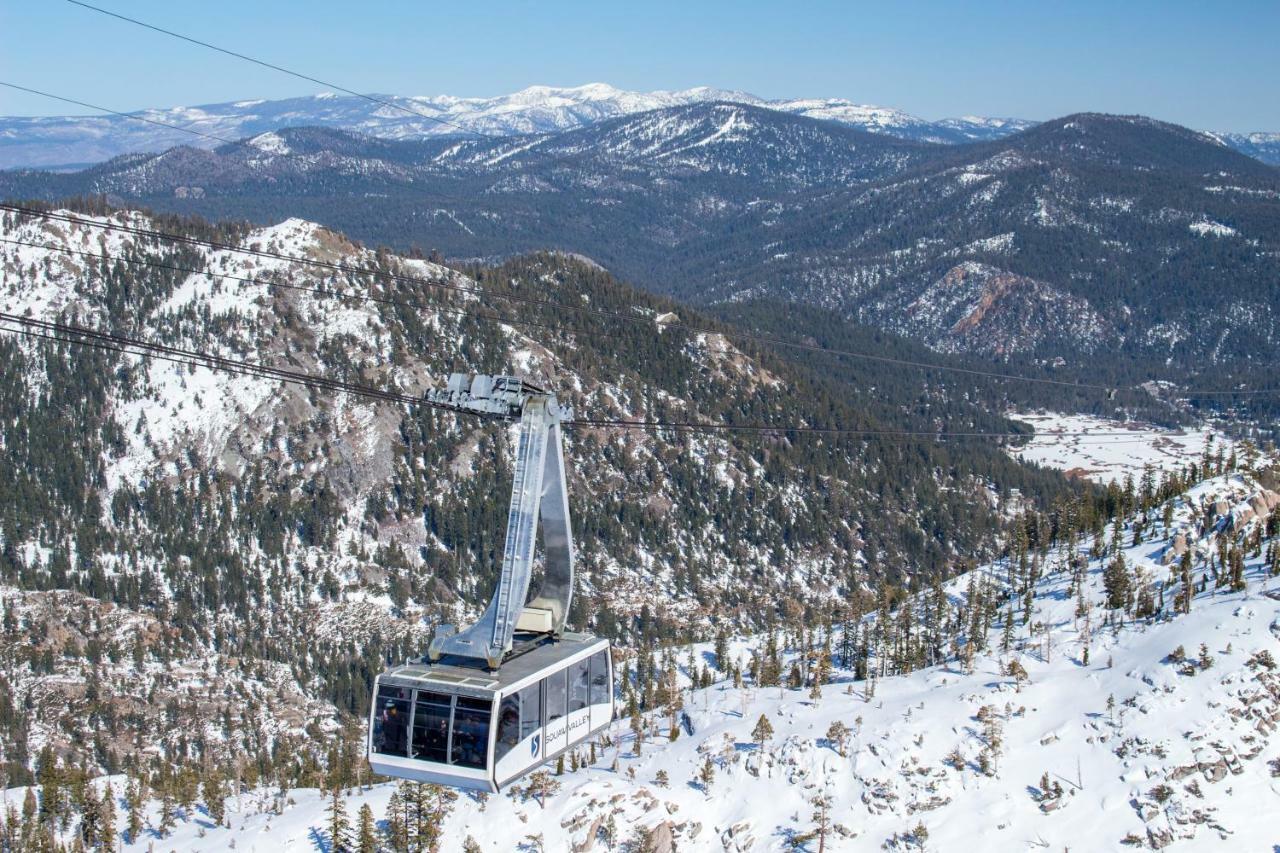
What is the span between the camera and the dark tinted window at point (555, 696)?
132ft

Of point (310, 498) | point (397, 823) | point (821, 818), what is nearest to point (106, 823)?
point (397, 823)

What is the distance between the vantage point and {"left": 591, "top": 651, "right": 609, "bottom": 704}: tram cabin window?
4312cm

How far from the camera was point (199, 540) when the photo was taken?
147500 millimetres

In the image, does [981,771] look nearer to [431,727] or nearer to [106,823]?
[431,727]

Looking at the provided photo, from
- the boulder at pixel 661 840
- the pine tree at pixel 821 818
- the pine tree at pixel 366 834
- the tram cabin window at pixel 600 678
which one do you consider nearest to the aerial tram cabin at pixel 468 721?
the tram cabin window at pixel 600 678

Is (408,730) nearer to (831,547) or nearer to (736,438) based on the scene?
(831,547)

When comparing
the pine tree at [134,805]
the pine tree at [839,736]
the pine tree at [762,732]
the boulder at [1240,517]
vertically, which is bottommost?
the pine tree at [134,805]

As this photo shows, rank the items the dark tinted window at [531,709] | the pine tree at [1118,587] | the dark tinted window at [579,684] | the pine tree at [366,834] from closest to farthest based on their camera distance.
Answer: the dark tinted window at [531,709]
the dark tinted window at [579,684]
the pine tree at [366,834]
the pine tree at [1118,587]

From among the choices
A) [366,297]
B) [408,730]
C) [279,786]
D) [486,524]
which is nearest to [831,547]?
[486,524]

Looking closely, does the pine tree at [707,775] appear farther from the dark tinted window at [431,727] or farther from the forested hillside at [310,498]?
the forested hillside at [310,498]

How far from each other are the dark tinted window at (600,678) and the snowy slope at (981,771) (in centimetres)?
2309

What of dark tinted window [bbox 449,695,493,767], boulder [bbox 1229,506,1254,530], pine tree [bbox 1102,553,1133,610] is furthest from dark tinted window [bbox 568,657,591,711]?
boulder [bbox 1229,506,1254,530]

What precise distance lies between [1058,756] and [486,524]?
10574cm

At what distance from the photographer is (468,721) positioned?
37.8m
